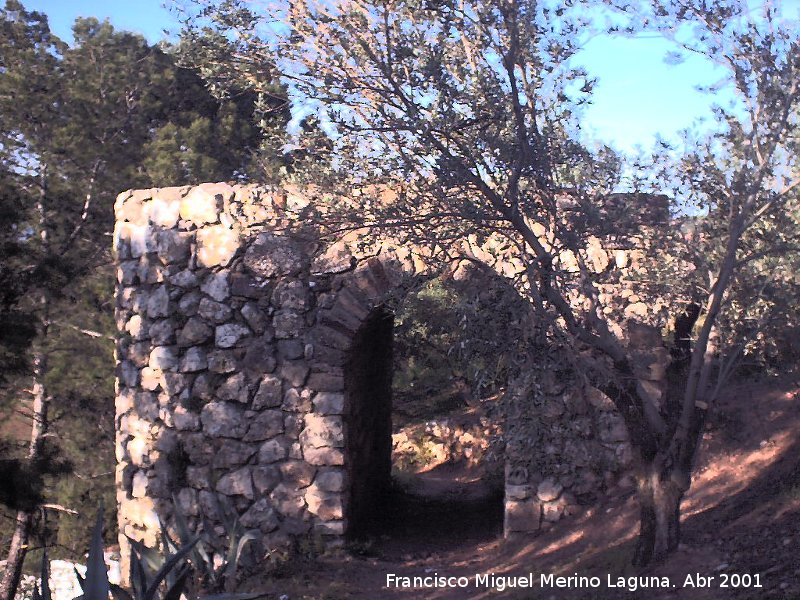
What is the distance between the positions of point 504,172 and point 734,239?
1.40 meters

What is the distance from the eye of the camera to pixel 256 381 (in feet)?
24.2

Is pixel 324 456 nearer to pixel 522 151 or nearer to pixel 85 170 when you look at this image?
pixel 522 151

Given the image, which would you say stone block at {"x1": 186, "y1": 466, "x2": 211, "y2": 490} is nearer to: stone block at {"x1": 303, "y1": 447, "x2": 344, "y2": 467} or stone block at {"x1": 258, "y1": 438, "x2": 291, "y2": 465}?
stone block at {"x1": 258, "y1": 438, "x2": 291, "y2": 465}

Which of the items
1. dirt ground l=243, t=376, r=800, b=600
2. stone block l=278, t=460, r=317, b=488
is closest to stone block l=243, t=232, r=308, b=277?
stone block l=278, t=460, r=317, b=488

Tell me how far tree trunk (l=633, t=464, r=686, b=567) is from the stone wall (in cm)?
142

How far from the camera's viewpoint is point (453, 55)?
5.05 meters

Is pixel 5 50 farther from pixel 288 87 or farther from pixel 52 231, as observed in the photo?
pixel 288 87

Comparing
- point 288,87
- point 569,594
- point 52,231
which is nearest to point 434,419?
→ point 52,231

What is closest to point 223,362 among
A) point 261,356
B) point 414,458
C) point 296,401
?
point 261,356

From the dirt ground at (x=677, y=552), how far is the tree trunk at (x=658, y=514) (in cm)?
10

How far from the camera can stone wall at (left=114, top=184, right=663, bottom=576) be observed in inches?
280

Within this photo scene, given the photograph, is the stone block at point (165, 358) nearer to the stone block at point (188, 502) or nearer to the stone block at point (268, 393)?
the stone block at point (268, 393)

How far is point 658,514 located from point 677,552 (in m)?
0.30

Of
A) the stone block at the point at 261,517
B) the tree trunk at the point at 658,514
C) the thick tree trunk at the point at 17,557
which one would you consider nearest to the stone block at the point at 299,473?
the stone block at the point at 261,517
